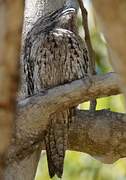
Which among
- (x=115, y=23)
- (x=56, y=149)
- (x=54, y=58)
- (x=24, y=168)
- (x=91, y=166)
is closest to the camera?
(x=115, y=23)

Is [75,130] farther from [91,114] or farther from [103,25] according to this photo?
[103,25]

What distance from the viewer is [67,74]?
2.25 meters

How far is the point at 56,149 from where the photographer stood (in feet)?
7.04

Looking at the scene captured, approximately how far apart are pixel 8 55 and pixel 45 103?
1215 millimetres

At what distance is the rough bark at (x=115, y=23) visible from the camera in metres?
0.20

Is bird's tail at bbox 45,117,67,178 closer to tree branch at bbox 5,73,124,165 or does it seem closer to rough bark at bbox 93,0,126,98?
tree branch at bbox 5,73,124,165

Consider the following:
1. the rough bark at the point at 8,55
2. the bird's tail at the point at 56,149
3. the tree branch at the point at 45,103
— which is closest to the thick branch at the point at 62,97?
the tree branch at the point at 45,103

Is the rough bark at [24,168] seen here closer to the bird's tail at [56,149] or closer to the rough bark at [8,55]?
the bird's tail at [56,149]

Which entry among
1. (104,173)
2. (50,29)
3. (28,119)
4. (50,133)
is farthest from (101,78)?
(104,173)

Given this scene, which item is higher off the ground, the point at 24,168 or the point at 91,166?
the point at 24,168

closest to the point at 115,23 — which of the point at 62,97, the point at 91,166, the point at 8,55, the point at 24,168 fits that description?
the point at 8,55

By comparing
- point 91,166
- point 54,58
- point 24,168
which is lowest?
point 91,166

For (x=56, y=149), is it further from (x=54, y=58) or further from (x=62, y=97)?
(x=62, y=97)

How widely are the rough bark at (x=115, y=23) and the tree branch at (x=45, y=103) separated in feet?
3.18
